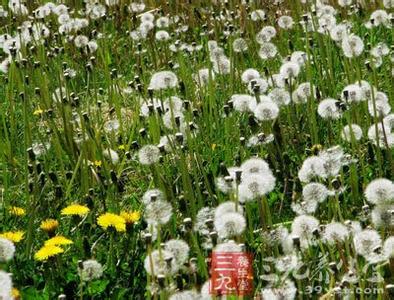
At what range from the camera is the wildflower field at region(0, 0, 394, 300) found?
171cm

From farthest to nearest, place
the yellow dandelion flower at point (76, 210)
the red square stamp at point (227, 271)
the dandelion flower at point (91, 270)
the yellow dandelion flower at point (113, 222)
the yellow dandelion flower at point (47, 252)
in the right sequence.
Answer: the yellow dandelion flower at point (76, 210), the yellow dandelion flower at point (113, 222), the yellow dandelion flower at point (47, 252), the dandelion flower at point (91, 270), the red square stamp at point (227, 271)

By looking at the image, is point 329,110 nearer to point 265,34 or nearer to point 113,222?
point 113,222

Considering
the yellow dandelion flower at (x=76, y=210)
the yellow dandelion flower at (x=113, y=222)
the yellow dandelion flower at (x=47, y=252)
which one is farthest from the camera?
the yellow dandelion flower at (x=76, y=210)

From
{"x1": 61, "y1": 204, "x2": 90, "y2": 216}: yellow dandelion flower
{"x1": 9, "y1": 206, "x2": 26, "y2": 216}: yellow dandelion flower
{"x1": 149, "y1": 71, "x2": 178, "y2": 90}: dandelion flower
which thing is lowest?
{"x1": 61, "y1": 204, "x2": 90, "y2": 216}: yellow dandelion flower

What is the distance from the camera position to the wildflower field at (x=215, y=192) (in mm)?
1715

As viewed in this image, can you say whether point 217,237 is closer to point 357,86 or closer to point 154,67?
point 357,86

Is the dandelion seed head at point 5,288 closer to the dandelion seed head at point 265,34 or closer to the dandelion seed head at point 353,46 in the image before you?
the dandelion seed head at point 353,46

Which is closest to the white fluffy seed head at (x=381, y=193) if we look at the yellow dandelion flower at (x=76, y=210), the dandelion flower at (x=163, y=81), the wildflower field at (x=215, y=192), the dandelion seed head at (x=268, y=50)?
the wildflower field at (x=215, y=192)

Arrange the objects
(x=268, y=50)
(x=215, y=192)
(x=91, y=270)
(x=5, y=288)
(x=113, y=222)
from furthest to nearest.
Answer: (x=268, y=50), (x=215, y=192), (x=113, y=222), (x=91, y=270), (x=5, y=288)

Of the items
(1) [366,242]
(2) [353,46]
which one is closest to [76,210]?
(1) [366,242]

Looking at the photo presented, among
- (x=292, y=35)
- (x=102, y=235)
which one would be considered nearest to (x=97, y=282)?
(x=102, y=235)

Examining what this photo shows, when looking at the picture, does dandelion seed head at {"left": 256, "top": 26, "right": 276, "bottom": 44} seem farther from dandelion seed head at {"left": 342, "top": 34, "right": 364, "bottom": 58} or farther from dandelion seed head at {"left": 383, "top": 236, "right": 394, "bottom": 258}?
dandelion seed head at {"left": 383, "top": 236, "right": 394, "bottom": 258}

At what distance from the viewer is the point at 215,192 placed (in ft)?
8.87

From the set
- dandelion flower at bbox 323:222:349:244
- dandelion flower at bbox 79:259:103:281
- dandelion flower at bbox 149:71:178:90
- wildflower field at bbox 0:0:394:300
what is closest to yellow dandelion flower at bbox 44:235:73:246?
wildflower field at bbox 0:0:394:300
